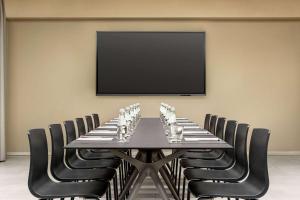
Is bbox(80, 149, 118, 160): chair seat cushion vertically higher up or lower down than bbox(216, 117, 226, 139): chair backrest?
lower down

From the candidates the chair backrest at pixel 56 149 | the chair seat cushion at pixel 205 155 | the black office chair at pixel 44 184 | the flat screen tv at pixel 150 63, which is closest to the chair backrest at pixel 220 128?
the chair seat cushion at pixel 205 155

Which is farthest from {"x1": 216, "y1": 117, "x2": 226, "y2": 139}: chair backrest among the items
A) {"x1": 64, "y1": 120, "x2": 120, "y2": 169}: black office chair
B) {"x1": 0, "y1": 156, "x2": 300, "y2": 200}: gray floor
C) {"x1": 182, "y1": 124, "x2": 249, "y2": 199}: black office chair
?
{"x1": 64, "y1": 120, "x2": 120, "y2": 169}: black office chair

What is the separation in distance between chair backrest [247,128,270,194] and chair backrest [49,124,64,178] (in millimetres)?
1738

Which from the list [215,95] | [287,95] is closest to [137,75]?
[215,95]

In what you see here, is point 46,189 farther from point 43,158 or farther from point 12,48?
point 12,48

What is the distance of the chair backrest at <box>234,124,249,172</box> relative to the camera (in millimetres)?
4086

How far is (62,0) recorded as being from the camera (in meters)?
9.15

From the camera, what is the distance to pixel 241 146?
4199 millimetres

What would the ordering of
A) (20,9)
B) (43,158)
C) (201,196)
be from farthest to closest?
1. (20,9)
2. (43,158)
3. (201,196)

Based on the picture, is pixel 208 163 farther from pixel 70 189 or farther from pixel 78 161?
pixel 70 189

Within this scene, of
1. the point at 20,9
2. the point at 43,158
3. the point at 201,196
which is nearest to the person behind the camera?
the point at 201,196

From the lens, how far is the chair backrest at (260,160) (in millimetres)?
3299

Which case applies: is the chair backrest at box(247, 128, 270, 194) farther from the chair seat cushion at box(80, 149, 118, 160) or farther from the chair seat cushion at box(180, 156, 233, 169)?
the chair seat cushion at box(80, 149, 118, 160)

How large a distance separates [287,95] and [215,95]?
1.54 m
